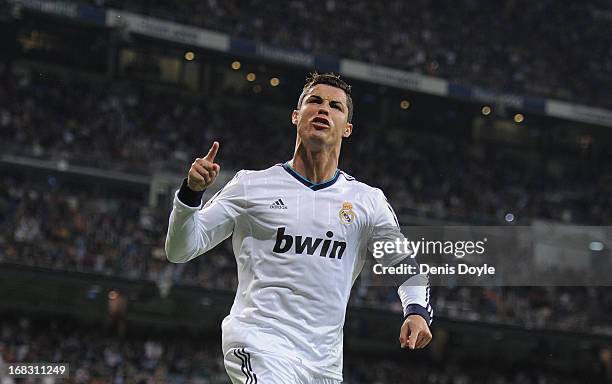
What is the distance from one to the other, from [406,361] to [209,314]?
6224 mm

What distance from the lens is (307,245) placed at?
4.96 m

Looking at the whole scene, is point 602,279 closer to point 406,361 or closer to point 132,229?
point 406,361

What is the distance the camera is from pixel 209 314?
30156 millimetres

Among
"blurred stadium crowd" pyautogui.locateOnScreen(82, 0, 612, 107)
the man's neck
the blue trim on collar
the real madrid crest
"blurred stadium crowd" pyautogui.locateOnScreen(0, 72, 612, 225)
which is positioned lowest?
the real madrid crest

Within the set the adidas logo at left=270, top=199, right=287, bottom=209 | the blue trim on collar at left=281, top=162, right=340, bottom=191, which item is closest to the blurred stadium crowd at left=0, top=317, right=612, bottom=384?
the blue trim on collar at left=281, top=162, right=340, bottom=191

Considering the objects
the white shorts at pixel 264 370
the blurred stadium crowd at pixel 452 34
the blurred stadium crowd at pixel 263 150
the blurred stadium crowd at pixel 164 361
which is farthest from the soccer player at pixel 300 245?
the blurred stadium crowd at pixel 452 34

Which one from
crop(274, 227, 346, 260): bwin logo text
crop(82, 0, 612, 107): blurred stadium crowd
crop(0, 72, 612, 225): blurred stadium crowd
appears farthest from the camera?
crop(82, 0, 612, 107): blurred stadium crowd

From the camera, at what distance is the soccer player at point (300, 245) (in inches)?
187

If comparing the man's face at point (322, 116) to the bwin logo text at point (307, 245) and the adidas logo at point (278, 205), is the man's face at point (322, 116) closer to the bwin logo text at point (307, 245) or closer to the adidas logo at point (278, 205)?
the adidas logo at point (278, 205)

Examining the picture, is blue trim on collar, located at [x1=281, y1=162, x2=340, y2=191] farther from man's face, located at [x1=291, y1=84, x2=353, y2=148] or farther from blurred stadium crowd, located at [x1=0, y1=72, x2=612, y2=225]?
blurred stadium crowd, located at [x1=0, y1=72, x2=612, y2=225]

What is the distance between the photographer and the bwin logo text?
4953 mm

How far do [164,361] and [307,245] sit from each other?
873 inches

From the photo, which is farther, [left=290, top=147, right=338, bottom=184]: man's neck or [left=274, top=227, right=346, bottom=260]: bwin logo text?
[left=290, top=147, right=338, bottom=184]: man's neck

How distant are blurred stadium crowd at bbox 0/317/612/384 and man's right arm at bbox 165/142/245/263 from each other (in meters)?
15.6
